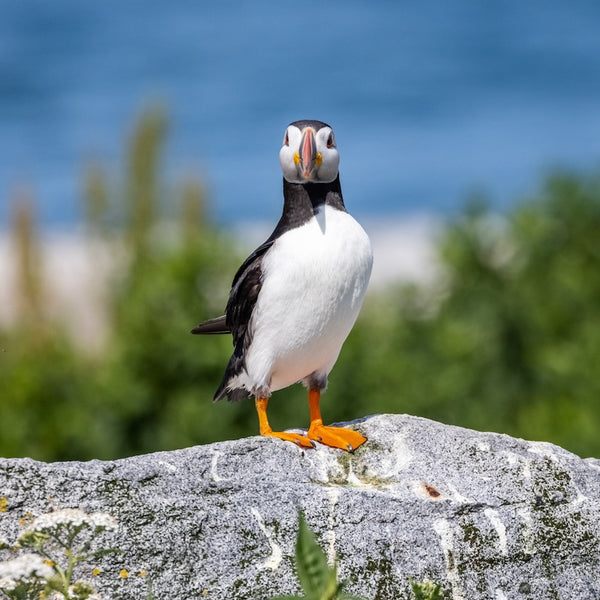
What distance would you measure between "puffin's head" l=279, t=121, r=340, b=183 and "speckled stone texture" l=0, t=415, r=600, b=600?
1437mm

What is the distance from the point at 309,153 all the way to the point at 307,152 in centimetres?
1

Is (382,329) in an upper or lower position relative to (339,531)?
lower

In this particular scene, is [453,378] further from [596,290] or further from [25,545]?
[25,545]

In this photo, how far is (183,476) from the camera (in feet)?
16.9

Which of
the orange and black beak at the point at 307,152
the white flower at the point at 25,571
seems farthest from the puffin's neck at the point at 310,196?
the white flower at the point at 25,571

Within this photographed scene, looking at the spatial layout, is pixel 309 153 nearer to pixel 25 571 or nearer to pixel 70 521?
pixel 70 521

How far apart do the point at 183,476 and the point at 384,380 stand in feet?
21.4

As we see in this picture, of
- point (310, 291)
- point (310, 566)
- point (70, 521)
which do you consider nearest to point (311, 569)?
point (310, 566)

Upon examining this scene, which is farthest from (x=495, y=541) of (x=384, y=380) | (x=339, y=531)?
(x=384, y=380)

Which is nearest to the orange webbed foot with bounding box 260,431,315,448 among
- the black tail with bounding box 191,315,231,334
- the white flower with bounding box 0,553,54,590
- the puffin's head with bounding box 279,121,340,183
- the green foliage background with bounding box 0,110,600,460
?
the black tail with bounding box 191,315,231,334

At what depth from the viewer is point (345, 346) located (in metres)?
11.8

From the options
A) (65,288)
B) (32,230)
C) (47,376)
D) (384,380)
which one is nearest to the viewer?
(384,380)

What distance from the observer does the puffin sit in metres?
5.83

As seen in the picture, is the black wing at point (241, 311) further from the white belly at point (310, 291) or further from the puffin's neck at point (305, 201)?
the puffin's neck at point (305, 201)
